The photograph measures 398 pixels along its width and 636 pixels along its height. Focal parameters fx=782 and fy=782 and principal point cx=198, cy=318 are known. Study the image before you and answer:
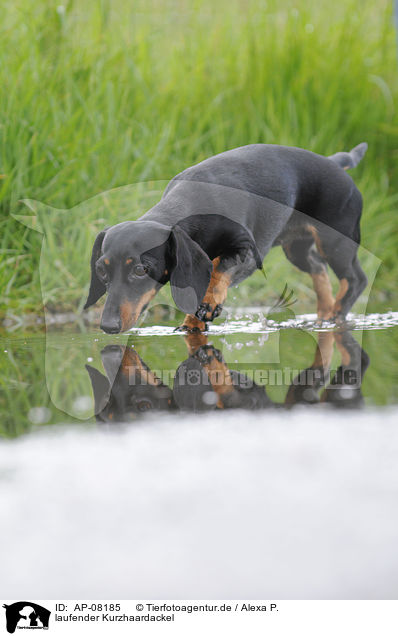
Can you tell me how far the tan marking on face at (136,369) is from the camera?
280 centimetres

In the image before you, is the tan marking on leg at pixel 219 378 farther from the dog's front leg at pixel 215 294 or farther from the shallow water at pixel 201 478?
the dog's front leg at pixel 215 294

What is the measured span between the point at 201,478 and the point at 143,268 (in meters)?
1.36

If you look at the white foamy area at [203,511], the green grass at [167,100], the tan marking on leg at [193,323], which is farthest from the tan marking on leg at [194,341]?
the white foamy area at [203,511]

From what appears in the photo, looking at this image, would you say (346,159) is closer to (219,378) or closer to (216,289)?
(216,289)

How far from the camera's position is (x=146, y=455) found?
1.88 metres

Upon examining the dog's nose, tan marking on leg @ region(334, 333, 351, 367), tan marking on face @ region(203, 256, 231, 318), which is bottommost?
tan marking on leg @ region(334, 333, 351, 367)

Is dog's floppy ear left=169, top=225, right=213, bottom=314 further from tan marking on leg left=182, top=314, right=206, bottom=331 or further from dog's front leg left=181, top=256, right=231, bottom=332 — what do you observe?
tan marking on leg left=182, top=314, right=206, bottom=331

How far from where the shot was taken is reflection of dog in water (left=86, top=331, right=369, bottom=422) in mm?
2392

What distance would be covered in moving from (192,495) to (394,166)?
5020 mm

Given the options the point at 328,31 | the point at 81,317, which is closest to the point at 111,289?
the point at 81,317

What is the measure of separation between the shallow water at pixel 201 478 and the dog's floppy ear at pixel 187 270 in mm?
263

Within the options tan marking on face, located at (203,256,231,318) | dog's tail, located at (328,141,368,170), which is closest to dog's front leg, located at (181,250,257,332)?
tan marking on face, located at (203,256,231,318)

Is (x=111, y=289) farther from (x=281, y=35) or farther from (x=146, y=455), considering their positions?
(x=281, y=35)
